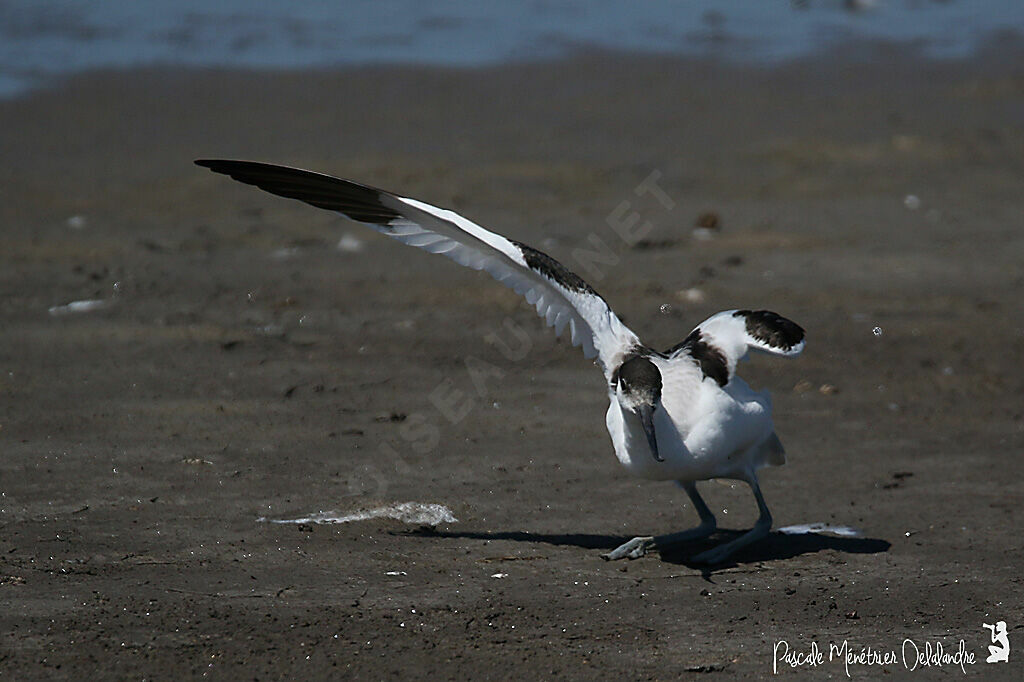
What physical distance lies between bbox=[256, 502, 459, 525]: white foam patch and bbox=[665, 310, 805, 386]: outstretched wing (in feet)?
4.25

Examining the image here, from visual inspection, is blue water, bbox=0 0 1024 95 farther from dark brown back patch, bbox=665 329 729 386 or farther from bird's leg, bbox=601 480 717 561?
bird's leg, bbox=601 480 717 561

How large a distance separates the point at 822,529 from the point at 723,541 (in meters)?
0.47

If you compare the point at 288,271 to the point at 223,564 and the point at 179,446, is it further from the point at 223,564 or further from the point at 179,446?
the point at 223,564

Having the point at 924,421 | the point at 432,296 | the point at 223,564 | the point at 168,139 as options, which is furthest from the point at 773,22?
the point at 223,564

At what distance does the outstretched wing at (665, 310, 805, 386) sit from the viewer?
5961 mm

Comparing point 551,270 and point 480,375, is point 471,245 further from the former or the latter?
point 480,375

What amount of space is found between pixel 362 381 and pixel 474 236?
8.39 feet

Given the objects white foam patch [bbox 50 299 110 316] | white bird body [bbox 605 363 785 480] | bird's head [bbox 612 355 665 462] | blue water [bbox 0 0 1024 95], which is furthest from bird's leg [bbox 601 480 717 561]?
blue water [bbox 0 0 1024 95]

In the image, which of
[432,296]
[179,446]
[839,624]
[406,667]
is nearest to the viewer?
[406,667]

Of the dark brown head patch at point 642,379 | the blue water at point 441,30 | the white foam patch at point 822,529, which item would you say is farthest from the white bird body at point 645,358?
the blue water at point 441,30

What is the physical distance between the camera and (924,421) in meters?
7.96

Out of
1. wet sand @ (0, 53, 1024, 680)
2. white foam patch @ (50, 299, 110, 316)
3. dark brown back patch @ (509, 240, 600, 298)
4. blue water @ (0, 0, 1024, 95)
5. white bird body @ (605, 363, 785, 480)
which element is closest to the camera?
wet sand @ (0, 53, 1024, 680)

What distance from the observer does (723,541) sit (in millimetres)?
6301

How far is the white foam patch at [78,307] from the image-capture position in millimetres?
9461
